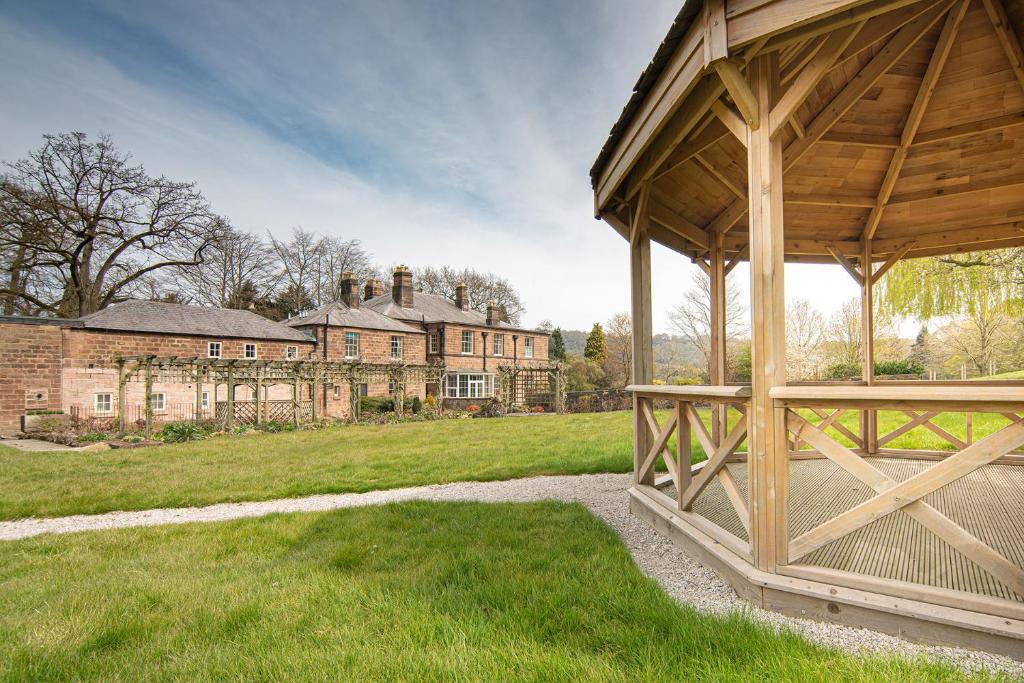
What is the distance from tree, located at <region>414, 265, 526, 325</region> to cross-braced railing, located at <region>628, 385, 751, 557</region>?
35047mm

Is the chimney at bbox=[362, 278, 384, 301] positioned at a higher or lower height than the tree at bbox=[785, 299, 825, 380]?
higher

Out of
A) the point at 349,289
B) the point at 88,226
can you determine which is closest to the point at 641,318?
the point at 349,289

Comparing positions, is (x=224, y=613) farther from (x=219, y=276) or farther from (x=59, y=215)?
(x=219, y=276)

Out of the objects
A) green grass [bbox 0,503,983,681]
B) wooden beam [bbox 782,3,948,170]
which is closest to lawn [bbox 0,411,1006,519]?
green grass [bbox 0,503,983,681]

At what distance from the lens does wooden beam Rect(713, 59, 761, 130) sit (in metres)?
2.91

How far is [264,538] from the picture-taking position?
4.48 m

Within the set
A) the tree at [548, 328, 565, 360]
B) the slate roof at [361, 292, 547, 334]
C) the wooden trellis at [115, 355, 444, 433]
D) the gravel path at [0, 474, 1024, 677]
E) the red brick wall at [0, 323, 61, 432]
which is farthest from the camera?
the tree at [548, 328, 565, 360]

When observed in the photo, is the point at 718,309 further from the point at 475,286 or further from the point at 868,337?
the point at 475,286

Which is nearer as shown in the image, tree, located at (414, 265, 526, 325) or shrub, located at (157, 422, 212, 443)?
shrub, located at (157, 422, 212, 443)

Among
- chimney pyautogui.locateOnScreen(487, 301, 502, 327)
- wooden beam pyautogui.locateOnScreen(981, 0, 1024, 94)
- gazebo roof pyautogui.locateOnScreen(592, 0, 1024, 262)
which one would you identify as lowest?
gazebo roof pyautogui.locateOnScreen(592, 0, 1024, 262)

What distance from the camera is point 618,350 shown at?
36281 mm

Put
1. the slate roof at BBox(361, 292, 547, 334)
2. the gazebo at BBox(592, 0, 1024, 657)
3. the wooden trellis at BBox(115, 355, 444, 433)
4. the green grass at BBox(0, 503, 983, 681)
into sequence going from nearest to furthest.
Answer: the green grass at BBox(0, 503, 983, 681) < the gazebo at BBox(592, 0, 1024, 657) < the wooden trellis at BBox(115, 355, 444, 433) < the slate roof at BBox(361, 292, 547, 334)

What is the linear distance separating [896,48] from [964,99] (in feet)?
6.30

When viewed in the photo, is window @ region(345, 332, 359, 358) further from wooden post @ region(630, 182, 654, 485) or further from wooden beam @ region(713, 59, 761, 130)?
wooden beam @ region(713, 59, 761, 130)
